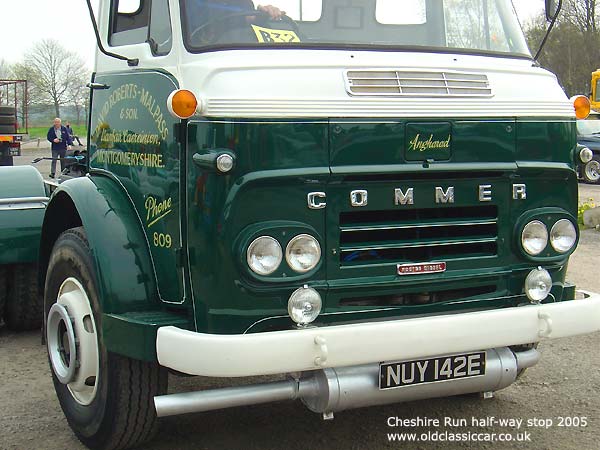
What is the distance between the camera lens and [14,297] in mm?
6121

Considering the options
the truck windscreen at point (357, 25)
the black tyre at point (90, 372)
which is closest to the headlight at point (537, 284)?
the truck windscreen at point (357, 25)

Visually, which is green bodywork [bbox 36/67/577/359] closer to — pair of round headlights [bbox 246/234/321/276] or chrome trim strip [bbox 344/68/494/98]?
pair of round headlights [bbox 246/234/321/276]

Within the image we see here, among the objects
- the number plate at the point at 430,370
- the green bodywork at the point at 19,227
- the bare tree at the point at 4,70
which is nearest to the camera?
the number plate at the point at 430,370

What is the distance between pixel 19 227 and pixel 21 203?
0.19 metres

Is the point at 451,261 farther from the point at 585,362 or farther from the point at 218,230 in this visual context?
the point at 585,362

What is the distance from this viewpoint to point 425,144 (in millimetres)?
3672

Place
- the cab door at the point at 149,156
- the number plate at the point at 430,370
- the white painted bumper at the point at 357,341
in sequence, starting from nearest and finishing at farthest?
the white painted bumper at the point at 357,341 → the number plate at the point at 430,370 → the cab door at the point at 149,156

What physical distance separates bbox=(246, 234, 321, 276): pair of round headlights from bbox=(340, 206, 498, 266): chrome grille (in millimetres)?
162

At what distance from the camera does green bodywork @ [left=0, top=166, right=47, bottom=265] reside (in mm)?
5766

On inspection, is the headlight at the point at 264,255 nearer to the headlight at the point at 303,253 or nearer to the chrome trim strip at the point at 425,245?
the headlight at the point at 303,253

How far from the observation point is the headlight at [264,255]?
3.38 m

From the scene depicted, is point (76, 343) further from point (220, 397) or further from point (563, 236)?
point (563, 236)

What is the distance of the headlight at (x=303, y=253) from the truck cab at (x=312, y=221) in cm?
1

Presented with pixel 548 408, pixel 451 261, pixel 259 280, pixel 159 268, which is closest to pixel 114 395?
pixel 159 268
